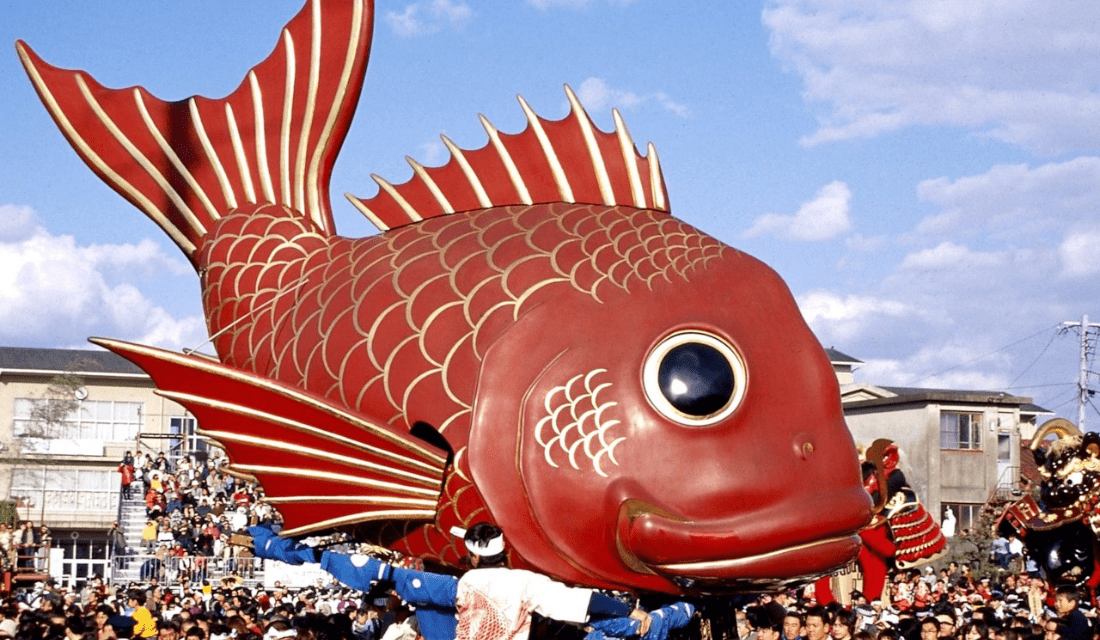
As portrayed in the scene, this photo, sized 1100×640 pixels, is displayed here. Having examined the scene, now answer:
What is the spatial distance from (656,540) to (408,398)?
1159 millimetres

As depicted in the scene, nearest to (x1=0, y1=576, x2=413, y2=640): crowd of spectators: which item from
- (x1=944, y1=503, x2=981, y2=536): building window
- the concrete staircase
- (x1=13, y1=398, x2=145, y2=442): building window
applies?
the concrete staircase

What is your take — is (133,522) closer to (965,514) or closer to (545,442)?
(965,514)

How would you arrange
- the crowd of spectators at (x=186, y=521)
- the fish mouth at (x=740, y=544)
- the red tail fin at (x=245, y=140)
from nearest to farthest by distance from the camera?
the fish mouth at (x=740, y=544)
the red tail fin at (x=245, y=140)
the crowd of spectators at (x=186, y=521)

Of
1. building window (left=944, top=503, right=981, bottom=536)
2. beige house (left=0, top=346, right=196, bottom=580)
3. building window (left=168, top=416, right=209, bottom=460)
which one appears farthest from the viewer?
beige house (left=0, top=346, right=196, bottom=580)

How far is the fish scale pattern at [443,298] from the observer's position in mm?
5160

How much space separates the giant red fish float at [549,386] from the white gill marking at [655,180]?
0.03 feet

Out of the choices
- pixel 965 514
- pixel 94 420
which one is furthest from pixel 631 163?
pixel 94 420

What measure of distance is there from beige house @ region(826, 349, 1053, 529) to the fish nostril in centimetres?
2290

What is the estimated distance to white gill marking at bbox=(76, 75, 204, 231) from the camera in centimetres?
627

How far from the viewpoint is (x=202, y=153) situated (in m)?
6.29

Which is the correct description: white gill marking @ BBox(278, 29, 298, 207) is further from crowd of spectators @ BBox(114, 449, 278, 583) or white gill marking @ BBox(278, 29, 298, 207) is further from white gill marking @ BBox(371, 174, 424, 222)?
crowd of spectators @ BBox(114, 449, 278, 583)

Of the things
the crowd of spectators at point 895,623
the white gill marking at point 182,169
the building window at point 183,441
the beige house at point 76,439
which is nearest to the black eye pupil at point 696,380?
the crowd of spectators at point 895,623

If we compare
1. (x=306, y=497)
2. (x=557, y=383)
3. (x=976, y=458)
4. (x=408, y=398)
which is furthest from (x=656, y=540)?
(x=976, y=458)

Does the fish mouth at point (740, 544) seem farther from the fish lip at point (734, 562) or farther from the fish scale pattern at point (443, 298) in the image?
the fish scale pattern at point (443, 298)
